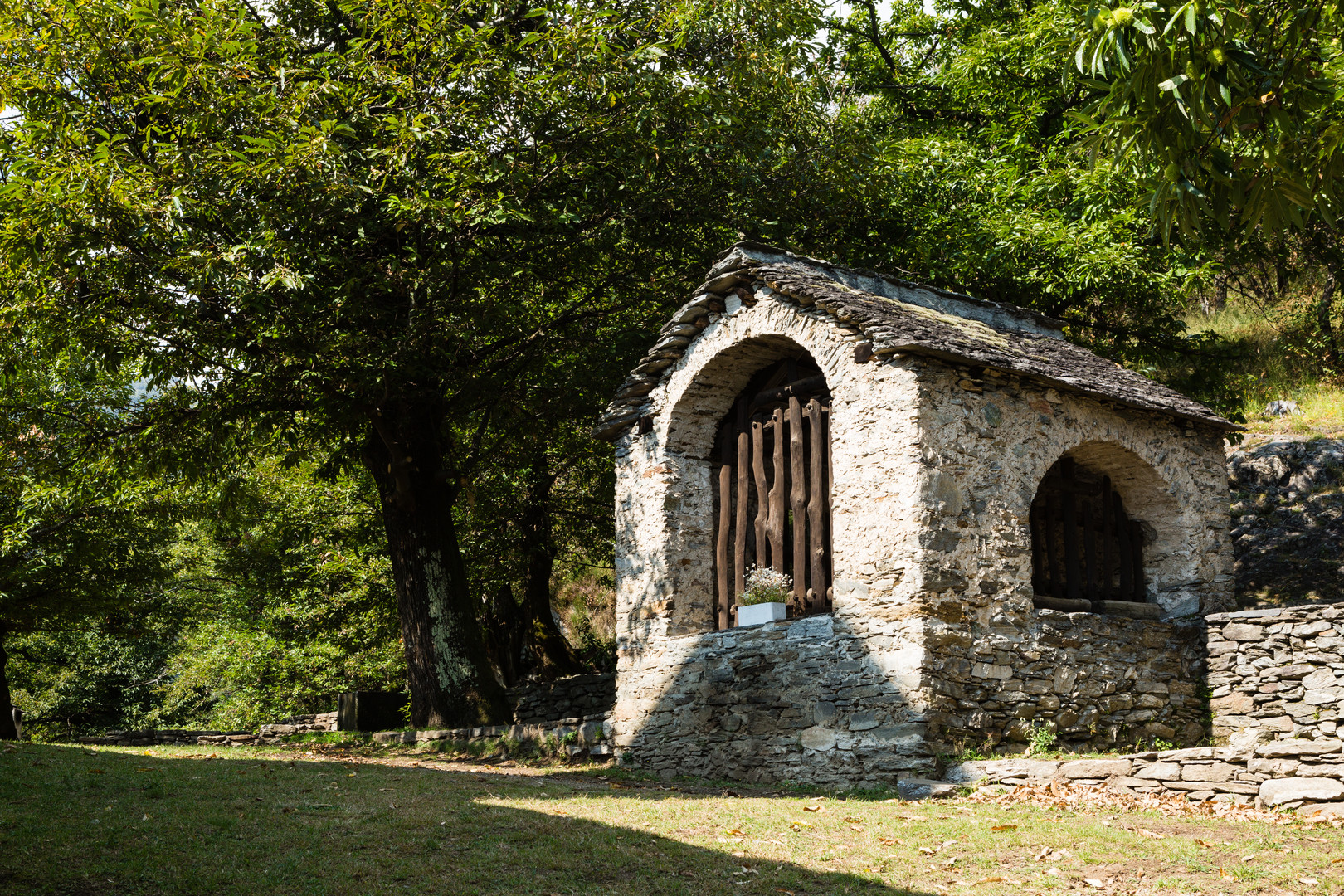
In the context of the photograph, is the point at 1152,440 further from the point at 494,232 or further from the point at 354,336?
the point at 354,336

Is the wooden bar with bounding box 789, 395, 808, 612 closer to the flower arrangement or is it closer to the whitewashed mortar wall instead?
the flower arrangement

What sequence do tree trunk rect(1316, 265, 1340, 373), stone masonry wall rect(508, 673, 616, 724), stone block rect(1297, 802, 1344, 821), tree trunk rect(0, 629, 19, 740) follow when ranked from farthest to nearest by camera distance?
tree trunk rect(1316, 265, 1340, 373), tree trunk rect(0, 629, 19, 740), stone masonry wall rect(508, 673, 616, 724), stone block rect(1297, 802, 1344, 821)

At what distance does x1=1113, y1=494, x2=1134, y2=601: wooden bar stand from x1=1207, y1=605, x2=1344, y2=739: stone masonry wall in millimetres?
1049

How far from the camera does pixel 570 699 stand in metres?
15.7

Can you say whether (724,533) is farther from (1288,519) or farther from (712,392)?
(1288,519)

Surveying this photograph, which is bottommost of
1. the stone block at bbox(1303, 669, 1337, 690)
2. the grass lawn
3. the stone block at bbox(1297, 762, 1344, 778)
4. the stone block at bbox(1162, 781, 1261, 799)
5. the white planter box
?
the grass lawn

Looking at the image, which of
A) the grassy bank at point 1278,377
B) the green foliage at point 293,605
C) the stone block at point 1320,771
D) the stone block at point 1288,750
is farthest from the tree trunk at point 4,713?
the grassy bank at point 1278,377

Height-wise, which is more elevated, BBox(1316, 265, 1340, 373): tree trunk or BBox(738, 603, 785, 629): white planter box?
BBox(1316, 265, 1340, 373): tree trunk

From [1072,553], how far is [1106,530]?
0.68 metres

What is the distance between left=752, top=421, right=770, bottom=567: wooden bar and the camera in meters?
11.3

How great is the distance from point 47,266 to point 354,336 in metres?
3.13

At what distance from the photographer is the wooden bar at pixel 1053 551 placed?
36.0 ft

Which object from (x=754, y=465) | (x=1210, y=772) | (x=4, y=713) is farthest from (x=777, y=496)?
(x=4, y=713)

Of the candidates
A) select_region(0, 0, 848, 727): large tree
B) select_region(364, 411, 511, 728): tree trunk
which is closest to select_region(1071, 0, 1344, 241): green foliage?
select_region(0, 0, 848, 727): large tree
